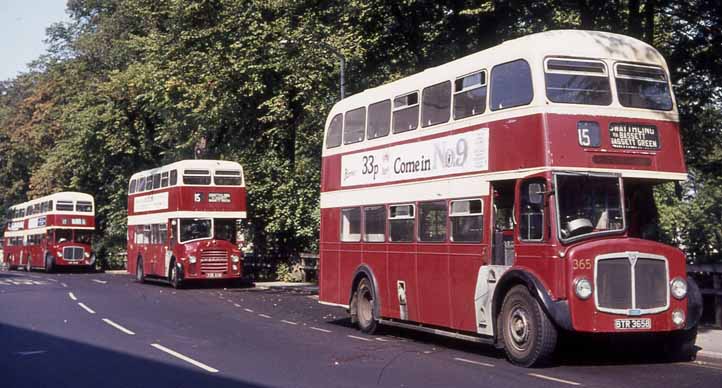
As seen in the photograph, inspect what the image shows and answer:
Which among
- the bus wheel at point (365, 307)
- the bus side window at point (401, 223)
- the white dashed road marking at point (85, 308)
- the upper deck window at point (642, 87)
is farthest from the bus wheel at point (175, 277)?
the upper deck window at point (642, 87)

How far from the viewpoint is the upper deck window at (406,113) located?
1639 cm

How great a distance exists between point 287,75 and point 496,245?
19.3 m

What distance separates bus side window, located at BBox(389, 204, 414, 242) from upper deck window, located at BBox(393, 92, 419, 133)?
144cm

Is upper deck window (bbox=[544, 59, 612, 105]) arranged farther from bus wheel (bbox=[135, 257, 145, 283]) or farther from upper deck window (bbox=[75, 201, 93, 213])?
upper deck window (bbox=[75, 201, 93, 213])

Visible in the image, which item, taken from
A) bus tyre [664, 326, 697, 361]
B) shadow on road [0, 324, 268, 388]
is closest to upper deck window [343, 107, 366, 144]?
shadow on road [0, 324, 268, 388]

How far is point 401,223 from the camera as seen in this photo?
1670 centimetres

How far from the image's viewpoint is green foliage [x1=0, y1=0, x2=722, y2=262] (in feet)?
71.8

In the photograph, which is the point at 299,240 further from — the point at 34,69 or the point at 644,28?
the point at 34,69

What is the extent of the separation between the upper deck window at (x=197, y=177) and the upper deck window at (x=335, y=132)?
48.8ft

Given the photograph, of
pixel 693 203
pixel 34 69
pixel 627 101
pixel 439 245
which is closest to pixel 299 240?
pixel 693 203

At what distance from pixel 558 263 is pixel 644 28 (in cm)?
1033

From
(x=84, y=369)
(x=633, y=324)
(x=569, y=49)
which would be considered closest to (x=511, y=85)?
(x=569, y=49)

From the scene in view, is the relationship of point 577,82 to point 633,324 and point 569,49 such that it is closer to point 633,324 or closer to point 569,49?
point 569,49

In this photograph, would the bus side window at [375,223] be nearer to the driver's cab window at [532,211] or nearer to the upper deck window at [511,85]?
the upper deck window at [511,85]
